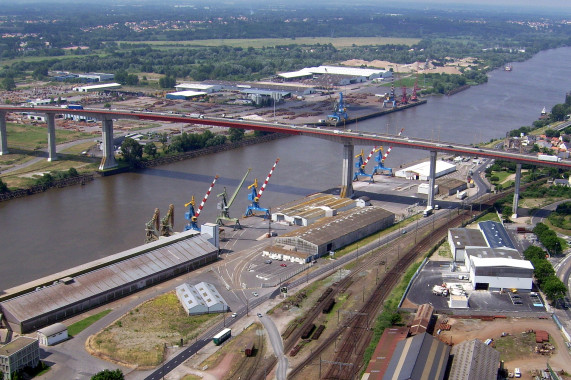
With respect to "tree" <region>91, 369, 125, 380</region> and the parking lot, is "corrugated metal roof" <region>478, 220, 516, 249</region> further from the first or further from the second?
"tree" <region>91, 369, 125, 380</region>

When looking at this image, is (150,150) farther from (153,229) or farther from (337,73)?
(337,73)

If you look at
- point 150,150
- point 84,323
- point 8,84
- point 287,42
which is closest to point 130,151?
point 150,150

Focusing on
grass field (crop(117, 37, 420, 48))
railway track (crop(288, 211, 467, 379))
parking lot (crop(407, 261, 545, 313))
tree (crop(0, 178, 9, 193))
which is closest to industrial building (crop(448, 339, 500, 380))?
railway track (crop(288, 211, 467, 379))

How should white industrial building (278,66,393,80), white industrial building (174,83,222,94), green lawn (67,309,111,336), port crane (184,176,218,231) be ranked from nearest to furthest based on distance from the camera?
green lawn (67,309,111,336) → port crane (184,176,218,231) → white industrial building (174,83,222,94) → white industrial building (278,66,393,80)

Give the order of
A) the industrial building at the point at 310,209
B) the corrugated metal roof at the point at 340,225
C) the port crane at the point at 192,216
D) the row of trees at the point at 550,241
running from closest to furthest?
the row of trees at the point at 550,241
the corrugated metal roof at the point at 340,225
the port crane at the point at 192,216
the industrial building at the point at 310,209

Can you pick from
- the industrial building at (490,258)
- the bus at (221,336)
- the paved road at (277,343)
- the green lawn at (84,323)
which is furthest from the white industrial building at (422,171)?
the green lawn at (84,323)

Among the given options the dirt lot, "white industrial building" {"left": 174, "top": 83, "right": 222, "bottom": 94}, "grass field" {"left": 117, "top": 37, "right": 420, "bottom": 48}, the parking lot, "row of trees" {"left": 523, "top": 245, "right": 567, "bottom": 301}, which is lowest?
the dirt lot

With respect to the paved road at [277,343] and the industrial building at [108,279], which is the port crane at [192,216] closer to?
the industrial building at [108,279]
